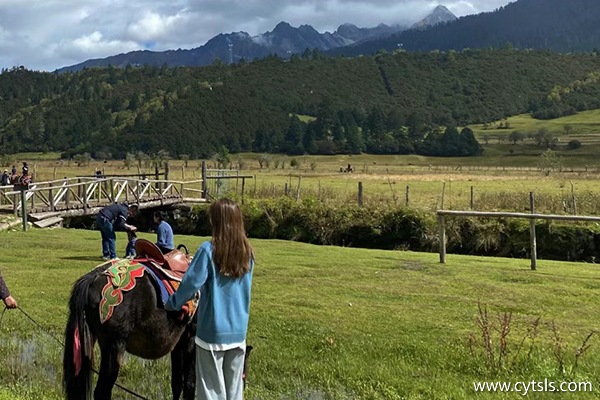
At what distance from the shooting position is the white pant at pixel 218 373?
4.75 m

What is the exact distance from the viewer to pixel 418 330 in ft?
29.3

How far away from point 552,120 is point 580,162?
73.0m

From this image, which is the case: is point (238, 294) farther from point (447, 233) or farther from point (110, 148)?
point (110, 148)

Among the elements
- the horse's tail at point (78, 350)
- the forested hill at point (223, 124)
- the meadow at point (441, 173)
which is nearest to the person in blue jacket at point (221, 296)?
the horse's tail at point (78, 350)

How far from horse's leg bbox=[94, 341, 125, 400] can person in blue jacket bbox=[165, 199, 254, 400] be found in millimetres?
1112

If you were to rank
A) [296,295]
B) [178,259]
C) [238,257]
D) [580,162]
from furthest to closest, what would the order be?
[580,162], [296,295], [178,259], [238,257]

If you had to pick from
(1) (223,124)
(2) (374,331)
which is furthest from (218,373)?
(1) (223,124)

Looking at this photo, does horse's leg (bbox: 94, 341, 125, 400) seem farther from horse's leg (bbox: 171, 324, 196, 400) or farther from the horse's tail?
horse's leg (bbox: 171, 324, 196, 400)

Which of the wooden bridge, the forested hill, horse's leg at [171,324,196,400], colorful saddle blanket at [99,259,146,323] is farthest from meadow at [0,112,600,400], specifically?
the forested hill

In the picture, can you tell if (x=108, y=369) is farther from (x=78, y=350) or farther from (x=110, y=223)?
(x=110, y=223)

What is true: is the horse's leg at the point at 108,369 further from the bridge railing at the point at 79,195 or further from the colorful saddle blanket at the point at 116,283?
the bridge railing at the point at 79,195

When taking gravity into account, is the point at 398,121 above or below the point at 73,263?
above

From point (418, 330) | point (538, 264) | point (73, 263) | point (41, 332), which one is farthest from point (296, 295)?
point (538, 264)

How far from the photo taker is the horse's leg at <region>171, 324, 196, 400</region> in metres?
6.05
